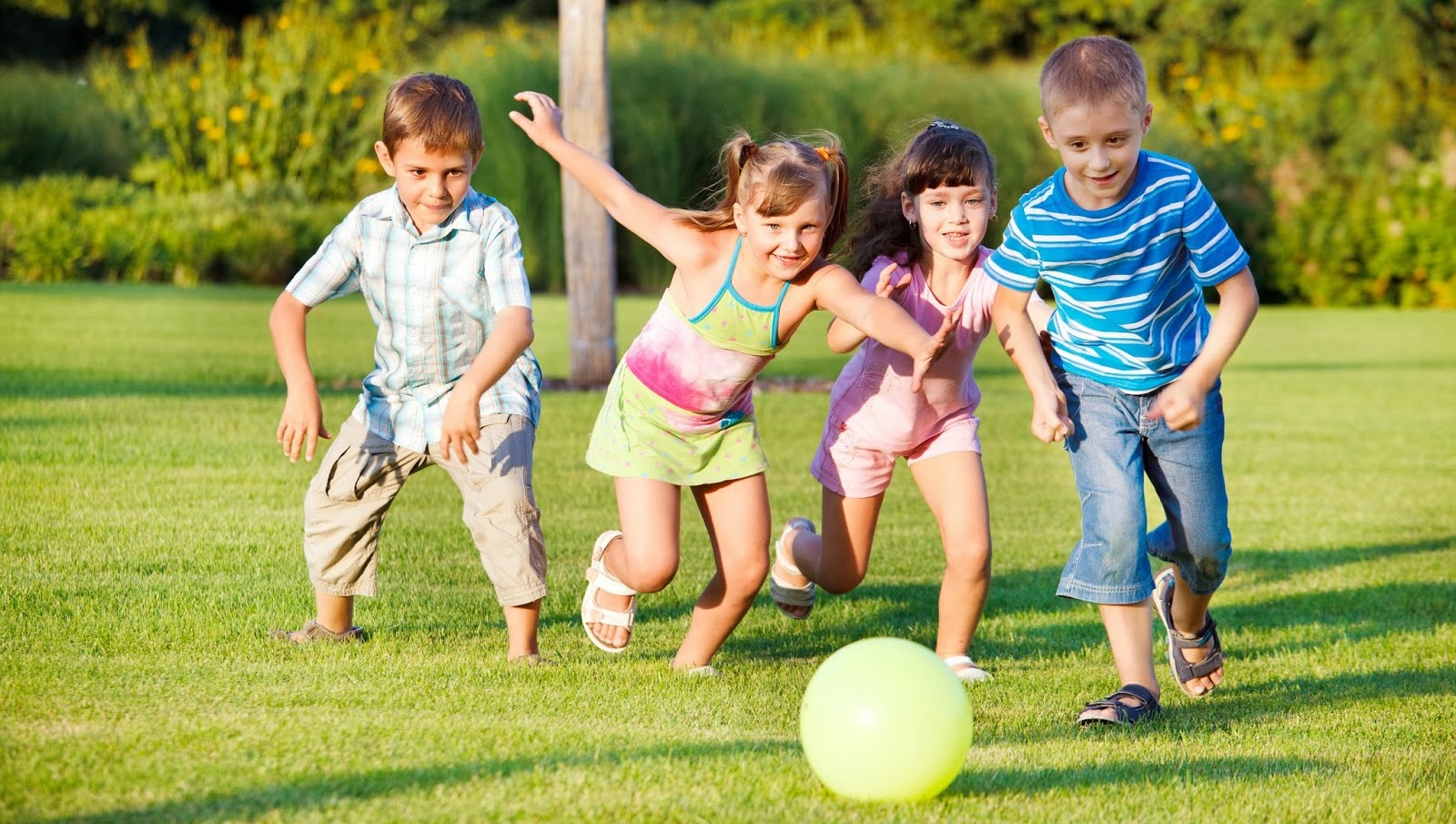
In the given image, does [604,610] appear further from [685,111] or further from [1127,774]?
[685,111]

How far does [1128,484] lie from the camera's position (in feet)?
14.7

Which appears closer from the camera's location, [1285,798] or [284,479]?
[1285,798]

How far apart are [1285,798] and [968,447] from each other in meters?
1.69

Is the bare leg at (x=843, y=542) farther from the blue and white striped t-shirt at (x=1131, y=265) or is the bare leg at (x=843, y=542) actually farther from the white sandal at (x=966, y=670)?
the blue and white striped t-shirt at (x=1131, y=265)

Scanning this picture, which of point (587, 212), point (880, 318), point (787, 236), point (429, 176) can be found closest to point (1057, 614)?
point (880, 318)

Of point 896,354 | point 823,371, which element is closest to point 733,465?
point 896,354

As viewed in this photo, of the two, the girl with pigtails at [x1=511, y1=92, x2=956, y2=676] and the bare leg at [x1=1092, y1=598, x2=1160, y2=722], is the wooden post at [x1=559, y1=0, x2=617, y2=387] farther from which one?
the bare leg at [x1=1092, y1=598, x2=1160, y2=722]

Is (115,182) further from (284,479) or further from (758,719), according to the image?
(758,719)

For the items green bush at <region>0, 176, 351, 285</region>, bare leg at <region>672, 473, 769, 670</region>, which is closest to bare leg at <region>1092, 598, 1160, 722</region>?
bare leg at <region>672, 473, 769, 670</region>

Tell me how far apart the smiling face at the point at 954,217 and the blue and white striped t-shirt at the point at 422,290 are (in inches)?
50.2

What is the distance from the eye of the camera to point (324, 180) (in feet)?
80.2

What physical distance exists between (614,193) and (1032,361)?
142 centimetres

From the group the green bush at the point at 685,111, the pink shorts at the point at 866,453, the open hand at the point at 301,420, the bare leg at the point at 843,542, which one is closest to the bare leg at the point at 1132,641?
the pink shorts at the point at 866,453

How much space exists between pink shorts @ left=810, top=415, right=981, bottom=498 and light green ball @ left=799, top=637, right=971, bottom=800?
1.59 meters
